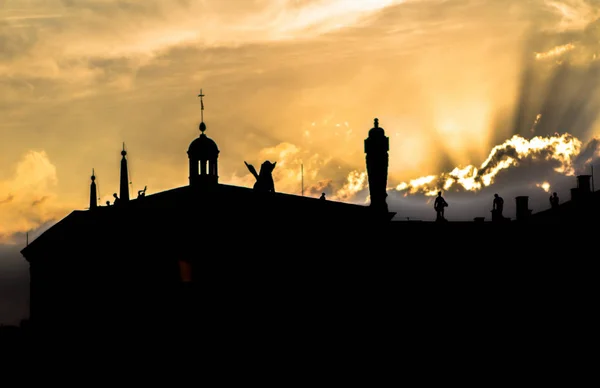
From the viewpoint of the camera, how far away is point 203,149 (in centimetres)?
4088

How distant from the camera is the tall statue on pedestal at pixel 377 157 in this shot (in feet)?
115

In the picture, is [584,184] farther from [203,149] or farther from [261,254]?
[261,254]

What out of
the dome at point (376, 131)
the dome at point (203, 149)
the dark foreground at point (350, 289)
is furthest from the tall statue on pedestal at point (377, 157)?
the dome at point (203, 149)

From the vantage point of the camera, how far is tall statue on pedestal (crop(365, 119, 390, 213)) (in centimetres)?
3500

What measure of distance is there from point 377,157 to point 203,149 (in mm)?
9002

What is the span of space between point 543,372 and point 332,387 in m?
8.00

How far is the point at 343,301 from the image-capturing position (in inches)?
1385

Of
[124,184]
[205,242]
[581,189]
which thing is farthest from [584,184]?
[205,242]

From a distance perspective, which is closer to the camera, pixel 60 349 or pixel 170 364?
pixel 170 364

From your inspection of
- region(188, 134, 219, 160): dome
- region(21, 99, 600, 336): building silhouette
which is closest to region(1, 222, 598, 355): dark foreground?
region(21, 99, 600, 336): building silhouette

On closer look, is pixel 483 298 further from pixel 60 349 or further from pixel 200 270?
pixel 60 349

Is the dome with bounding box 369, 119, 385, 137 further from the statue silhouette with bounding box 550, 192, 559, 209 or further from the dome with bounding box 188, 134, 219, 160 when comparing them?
the statue silhouette with bounding box 550, 192, 559, 209

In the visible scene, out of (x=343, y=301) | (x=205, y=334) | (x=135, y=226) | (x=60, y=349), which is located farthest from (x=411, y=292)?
(x=60, y=349)

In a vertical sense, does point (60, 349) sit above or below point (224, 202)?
below
